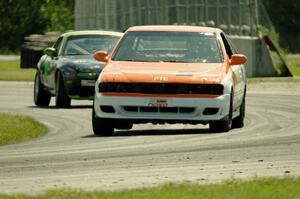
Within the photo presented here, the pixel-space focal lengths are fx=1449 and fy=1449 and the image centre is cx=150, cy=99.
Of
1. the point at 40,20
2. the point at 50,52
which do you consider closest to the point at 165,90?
the point at 50,52

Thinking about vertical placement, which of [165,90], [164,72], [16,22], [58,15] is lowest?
[58,15]

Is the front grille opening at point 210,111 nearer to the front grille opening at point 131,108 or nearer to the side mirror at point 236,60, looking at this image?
the front grille opening at point 131,108

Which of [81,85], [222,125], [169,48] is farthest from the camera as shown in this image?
[81,85]

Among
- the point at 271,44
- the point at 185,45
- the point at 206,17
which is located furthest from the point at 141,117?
the point at 206,17

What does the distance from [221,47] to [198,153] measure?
5.25 meters

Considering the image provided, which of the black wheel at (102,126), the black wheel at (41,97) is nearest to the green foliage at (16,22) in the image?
the black wheel at (41,97)

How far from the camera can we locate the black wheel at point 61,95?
2741 centimetres

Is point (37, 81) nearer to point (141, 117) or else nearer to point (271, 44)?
point (141, 117)

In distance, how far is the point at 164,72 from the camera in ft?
63.4

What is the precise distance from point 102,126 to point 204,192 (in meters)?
→ 8.13

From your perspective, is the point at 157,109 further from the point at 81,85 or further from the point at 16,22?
the point at 16,22

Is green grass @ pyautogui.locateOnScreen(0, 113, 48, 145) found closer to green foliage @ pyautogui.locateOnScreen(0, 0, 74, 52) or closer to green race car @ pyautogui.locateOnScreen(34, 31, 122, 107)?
green race car @ pyautogui.locateOnScreen(34, 31, 122, 107)

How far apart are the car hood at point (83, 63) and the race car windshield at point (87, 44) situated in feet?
1.16

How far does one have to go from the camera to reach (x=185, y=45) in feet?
67.4
